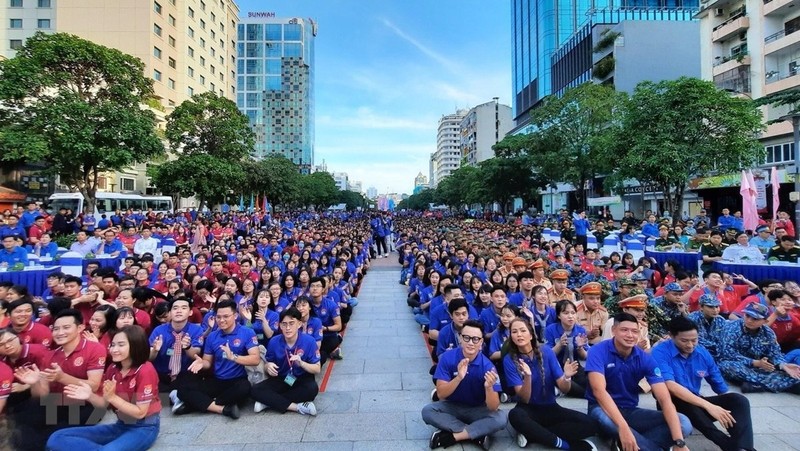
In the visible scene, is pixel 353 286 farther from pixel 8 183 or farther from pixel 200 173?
pixel 8 183

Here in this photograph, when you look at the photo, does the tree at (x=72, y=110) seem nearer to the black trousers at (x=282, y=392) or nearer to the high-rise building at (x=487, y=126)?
the black trousers at (x=282, y=392)

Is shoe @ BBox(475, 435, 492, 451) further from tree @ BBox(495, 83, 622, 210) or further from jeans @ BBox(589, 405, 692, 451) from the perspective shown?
tree @ BBox(495, 83, 622, 210)

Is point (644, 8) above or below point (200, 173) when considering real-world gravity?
above

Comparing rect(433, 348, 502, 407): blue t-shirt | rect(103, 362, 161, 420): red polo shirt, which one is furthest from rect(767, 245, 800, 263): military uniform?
rect(103, 362, 161, 420): red polo shirt

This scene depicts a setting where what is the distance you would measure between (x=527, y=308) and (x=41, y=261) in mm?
9763

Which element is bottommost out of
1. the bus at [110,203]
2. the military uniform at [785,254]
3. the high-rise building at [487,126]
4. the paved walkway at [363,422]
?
the paved walkway at [363,422]

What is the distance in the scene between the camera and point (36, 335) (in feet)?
14.9

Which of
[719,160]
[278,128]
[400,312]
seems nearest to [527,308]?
[400,312]

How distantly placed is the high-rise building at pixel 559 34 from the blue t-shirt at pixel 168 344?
47.9 metres

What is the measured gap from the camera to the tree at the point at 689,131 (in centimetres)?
1666

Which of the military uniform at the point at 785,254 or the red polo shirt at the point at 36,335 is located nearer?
the red polo shirt at the point at 36,335

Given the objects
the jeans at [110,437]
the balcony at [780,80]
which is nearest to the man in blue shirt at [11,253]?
the jeans at [110,437]

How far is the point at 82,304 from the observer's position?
5812 mm

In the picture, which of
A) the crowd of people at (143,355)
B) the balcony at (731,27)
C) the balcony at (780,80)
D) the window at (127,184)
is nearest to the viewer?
the crowd of people at (143,355)
